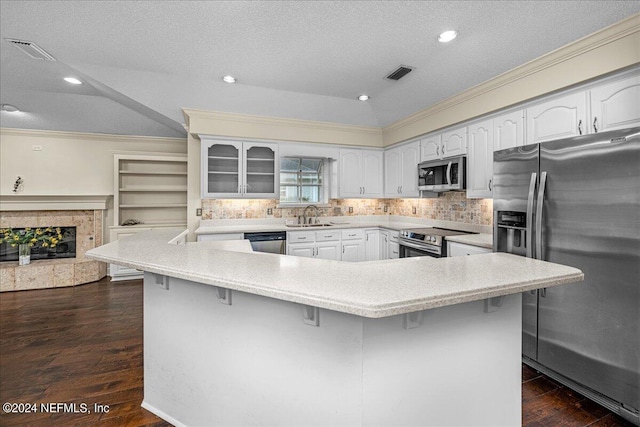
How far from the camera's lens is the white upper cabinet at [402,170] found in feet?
14.4

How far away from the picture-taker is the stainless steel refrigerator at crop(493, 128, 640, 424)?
5.83ft

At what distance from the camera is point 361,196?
498cm

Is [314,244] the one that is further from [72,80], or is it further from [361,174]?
[72,80]

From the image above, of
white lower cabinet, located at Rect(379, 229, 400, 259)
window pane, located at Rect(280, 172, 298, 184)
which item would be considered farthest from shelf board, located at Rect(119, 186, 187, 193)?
white lower cabinet, located at Rect(379, 229, 400, 259)

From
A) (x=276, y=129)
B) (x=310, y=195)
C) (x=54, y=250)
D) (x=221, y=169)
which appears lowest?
(x=54, y=250)

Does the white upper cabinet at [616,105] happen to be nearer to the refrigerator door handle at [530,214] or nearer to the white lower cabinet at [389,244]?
the refrigerator door handle at [530,214]

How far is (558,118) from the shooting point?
256 cm

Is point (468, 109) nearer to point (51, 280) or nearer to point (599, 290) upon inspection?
point (599, 290)

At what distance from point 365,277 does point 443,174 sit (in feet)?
10.0

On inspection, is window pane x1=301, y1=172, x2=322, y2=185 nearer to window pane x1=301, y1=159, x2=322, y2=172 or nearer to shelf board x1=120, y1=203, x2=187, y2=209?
window pane x1=301, y1=159, x2=322, y2=172

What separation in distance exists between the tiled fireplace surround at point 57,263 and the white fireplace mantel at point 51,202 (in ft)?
0.45

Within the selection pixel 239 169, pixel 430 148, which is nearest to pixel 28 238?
pixel 239 169

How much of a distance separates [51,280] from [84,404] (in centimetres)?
353

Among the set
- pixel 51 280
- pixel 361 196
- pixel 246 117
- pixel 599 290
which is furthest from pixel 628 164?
pixel 51 280
